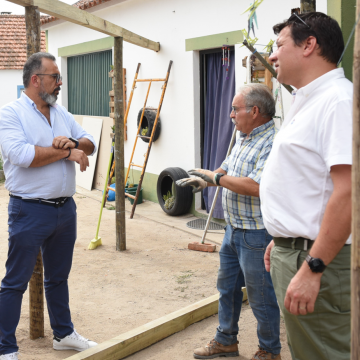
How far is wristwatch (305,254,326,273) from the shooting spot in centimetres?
181

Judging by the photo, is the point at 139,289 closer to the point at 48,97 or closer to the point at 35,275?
the point at 35,275

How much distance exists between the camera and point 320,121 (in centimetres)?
183

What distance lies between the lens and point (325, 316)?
77.1 inches

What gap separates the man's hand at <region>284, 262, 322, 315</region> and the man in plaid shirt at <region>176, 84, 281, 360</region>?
115 cm

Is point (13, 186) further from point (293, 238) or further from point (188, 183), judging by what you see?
point (293, 238)

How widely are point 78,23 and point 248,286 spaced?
3.78 m

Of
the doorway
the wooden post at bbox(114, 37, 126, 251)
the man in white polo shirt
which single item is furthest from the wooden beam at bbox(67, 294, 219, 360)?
the doorway

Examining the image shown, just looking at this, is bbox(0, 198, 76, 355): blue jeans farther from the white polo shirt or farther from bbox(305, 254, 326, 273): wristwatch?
bbox(305, 254, 326, 273): wristwatch

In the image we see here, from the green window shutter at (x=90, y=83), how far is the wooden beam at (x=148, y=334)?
24.0 feet

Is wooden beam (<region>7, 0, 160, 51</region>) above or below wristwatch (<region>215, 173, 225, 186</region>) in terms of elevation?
above

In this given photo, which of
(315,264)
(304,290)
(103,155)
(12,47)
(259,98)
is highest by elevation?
(12,47)

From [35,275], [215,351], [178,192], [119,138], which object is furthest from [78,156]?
[178,192]

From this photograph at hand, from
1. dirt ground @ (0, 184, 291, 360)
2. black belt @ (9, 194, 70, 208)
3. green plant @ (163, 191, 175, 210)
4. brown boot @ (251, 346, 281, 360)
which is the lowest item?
dirt ground @ (0, 184, 291, 360)

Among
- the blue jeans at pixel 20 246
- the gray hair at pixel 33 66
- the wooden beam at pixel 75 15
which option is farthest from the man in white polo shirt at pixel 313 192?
the wooden beam at pixel 75 15
